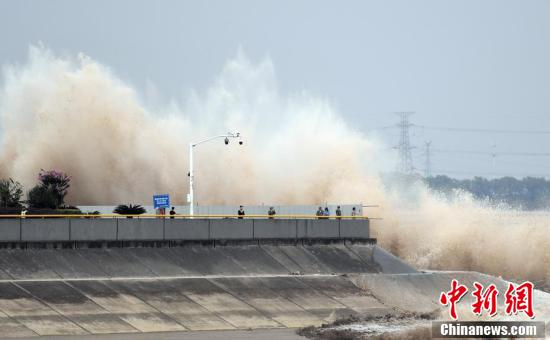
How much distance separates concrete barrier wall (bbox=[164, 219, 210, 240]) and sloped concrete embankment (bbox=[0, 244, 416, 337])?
710mm

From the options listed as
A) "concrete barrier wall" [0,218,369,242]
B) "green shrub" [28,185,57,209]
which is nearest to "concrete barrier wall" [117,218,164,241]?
"concrete barrier wall" [0,218,369,242]

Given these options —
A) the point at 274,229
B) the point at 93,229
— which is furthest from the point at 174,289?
the point at 274,229

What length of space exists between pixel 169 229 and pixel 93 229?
11.6 ft

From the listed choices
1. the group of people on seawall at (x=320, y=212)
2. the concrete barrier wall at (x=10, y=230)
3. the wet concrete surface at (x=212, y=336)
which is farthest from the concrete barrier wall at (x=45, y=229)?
the group of people on seawall at (x=320, y=212)

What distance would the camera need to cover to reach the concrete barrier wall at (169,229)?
51625 mm

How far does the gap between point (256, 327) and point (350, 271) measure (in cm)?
941

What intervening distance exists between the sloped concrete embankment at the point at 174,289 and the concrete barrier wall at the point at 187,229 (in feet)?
2.33

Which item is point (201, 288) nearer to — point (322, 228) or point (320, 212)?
point (322, 228)

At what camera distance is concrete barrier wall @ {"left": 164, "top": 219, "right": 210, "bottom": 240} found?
54969 mm

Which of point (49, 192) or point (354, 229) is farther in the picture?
point (49, 192)

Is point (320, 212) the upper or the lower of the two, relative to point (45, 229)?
upper

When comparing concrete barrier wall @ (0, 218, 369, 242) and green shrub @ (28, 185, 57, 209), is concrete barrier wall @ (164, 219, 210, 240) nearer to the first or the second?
concrete barrier wall @ (0, 218, 369, 242)

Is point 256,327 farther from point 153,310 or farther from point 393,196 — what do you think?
point 393,196

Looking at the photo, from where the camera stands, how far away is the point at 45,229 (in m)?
52.0
